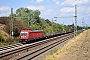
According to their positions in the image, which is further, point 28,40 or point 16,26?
point 16,26

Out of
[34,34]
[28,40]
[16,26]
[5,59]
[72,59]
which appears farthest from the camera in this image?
[16,26]

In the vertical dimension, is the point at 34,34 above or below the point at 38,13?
below

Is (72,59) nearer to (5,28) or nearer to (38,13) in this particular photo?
(5,28)

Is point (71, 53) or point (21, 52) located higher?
point (71, 53)

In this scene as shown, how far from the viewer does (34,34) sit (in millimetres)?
48250

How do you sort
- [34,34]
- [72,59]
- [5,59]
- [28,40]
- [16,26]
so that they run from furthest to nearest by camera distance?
[16,26], [34,34], [28,40], [5,59], [72,59]

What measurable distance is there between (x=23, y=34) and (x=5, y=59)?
23.4 meters

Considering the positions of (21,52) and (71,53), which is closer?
(71,53)

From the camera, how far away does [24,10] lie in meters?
103

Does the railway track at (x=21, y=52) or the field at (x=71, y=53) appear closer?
the field at (x=71, y=53)

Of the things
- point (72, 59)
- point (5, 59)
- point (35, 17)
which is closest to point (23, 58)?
point (5, 59)

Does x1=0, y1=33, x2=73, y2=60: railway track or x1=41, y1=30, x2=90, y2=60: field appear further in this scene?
x1=0, y1=33, x2=73, y2=60: railway track

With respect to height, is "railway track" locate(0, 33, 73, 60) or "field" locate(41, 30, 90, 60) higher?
"field" locate(41, 30, 90, 60)

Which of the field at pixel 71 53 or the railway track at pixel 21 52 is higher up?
the field at pixel 71 53
